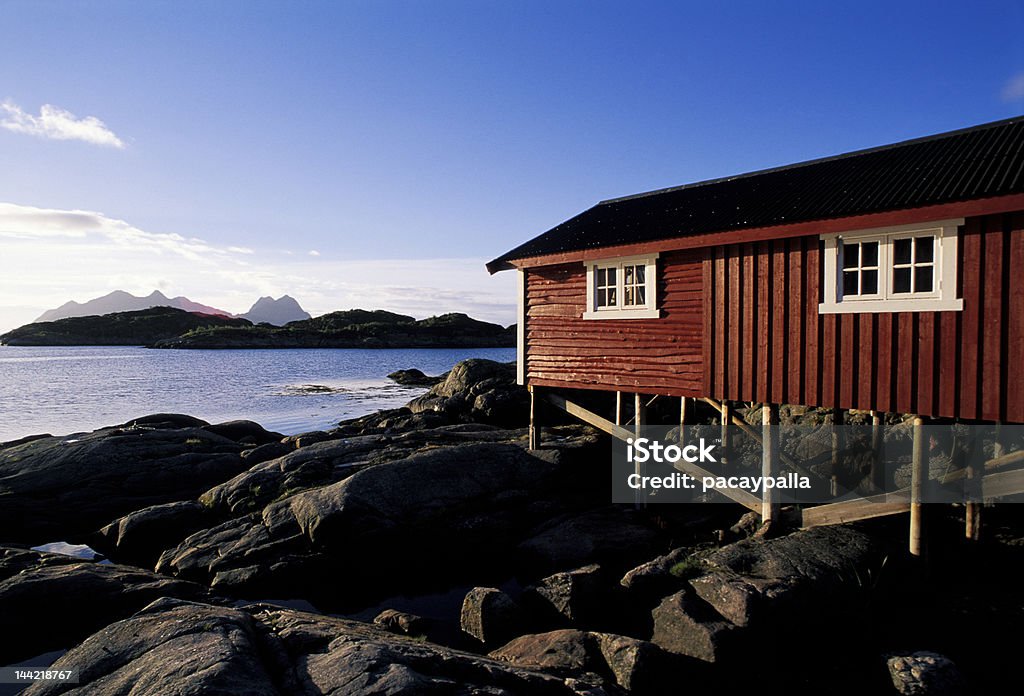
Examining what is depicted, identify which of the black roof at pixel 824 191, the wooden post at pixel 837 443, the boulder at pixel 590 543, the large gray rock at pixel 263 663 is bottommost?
the boulder at pixel 590 543

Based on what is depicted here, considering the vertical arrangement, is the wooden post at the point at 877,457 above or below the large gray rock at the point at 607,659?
above

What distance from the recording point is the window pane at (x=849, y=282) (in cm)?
900

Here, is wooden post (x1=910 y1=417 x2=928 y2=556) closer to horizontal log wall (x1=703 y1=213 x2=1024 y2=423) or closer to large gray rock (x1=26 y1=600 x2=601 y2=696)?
horizontal log wall (x1=703 y1=213 x2=1024 y2=423)

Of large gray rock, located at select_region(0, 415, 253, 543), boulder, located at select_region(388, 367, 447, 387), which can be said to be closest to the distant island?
boulder, located at select_region(388, 367, 447, 387)

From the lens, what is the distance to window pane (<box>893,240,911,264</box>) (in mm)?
8492

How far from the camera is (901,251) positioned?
→ 8531mm

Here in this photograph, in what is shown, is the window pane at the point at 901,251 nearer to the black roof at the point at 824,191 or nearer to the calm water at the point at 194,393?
the black roof at the point at 824,191

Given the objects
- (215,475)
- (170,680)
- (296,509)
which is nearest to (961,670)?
(170,680)

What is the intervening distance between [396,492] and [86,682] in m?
7.19

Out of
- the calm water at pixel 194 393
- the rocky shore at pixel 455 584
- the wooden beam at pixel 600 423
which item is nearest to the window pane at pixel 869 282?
the rocky shore at pixel 455 584

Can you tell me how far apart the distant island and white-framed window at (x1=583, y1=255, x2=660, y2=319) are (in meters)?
104

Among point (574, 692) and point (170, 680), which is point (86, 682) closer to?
point (170, 680)

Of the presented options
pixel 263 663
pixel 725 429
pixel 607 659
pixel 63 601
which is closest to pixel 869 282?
pixel 725 429

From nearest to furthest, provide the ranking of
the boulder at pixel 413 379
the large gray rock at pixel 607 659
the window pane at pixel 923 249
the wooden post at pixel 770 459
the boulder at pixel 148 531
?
the large gray rock at pixel 607 659, the window pane at pixel 923 249, the wooden post at pixel 770 459, the boulder at pixel 148 531, the boulder at pixel 413 379
